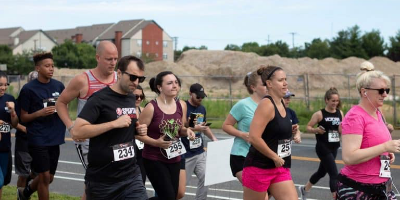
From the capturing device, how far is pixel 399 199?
9.80 metres

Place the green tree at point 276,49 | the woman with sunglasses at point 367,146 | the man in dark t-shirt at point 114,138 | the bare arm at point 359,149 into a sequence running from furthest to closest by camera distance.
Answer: the green tree at point 276,49 → the man in dark t-shirt at point 114,138 → the woman with sunglasses at point 367,146 → the bare arm at point 359,149

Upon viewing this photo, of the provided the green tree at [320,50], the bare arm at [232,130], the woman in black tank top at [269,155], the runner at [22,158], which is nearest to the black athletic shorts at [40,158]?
the runner at [22,158]

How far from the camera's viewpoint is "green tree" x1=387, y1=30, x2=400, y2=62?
68.8m

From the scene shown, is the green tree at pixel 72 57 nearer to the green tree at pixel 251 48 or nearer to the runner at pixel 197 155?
the green tree at pixel 251 48

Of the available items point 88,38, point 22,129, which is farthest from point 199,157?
point 88,38

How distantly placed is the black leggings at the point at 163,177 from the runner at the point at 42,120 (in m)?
1.84

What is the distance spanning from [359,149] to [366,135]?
0.16 m

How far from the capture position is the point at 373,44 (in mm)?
69875

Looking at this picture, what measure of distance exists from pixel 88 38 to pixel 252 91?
416ft

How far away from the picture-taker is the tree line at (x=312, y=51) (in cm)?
7019

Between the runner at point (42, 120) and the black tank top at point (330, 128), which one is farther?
the black tank top at point (330, 128)

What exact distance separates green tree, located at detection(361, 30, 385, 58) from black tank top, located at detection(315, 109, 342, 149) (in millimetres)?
61868

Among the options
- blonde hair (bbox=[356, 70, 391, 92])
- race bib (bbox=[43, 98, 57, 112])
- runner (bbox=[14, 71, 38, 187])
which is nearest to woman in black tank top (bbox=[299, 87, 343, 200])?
race bib (bbox=[43, 98, 57, 112])

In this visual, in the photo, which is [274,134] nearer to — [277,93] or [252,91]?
[277,93]
